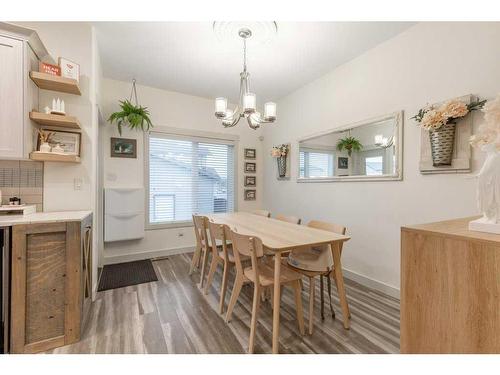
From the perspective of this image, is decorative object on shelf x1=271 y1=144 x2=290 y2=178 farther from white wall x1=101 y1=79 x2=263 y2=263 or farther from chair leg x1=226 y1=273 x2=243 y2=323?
chair leg x1=226 y1=273 x2=243 y2=323

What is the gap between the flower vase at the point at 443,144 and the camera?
1.92 metres

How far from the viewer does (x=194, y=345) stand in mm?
1657

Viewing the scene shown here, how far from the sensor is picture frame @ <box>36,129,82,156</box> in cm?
208

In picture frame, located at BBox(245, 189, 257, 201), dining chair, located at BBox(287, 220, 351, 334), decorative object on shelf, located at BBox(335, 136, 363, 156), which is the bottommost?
dining chair, located at BBox(287, 220, 351, 334)

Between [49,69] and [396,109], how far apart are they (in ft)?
10.7

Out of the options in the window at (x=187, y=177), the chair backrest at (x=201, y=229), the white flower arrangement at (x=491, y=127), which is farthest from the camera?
the window at (x=187, y=177)

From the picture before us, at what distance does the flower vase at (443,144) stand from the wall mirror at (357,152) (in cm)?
35

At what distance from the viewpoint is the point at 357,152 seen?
9.16ft

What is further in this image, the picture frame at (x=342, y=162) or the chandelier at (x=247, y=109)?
the picture frame at (x=342, y=162)

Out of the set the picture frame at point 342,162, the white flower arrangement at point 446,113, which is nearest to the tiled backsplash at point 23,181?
the picture frame at point 342,162

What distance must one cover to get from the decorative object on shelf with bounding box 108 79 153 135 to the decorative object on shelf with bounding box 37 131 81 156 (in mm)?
1160

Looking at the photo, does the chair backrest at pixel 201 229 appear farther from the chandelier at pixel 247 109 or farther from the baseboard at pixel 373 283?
the baseboard at pixel 373 283

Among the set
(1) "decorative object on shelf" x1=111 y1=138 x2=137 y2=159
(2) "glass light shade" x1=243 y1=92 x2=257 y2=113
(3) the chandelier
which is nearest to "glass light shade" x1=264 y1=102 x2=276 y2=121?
(3) the chandelier

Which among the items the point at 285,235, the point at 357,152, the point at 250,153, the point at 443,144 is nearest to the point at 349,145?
the point at 357,152
